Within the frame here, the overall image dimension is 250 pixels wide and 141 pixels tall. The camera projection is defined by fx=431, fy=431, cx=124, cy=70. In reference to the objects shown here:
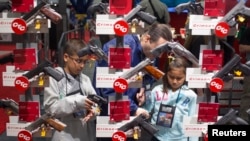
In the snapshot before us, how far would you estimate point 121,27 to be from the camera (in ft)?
6.77

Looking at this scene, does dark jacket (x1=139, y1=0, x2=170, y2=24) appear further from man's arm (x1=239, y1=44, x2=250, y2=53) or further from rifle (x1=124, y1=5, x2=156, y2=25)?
rifle (x1=124, y1=5, x2=156, y2=25)

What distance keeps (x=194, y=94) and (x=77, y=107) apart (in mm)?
737

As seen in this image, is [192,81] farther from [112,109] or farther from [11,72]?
[11,72]

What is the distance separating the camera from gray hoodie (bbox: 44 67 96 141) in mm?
2240

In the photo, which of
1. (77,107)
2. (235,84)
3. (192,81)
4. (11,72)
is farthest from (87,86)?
(235,84)

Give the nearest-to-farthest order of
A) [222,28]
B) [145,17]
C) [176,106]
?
[222,28] → [145,17] → [176,106]

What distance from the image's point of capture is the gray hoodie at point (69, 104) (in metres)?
2.24

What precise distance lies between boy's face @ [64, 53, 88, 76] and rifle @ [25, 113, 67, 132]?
0.31 m

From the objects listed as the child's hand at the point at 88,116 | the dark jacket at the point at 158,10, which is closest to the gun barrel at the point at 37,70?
the child's hand at the point at 88,116

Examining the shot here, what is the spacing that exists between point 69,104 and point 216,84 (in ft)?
2.47

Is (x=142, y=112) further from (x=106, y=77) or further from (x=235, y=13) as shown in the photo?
(x=235, y=13)

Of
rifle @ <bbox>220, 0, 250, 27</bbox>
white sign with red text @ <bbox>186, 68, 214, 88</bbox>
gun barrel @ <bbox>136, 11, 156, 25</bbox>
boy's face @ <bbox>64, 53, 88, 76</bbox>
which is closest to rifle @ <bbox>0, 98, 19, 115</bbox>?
boy's face @ <bbox>64, 53, 88, 76</bbox>

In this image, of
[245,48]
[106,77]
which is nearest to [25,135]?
[106,77]

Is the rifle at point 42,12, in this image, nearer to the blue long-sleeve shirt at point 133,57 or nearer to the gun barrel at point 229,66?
the blue long-sleeve shirt at point 133,57
